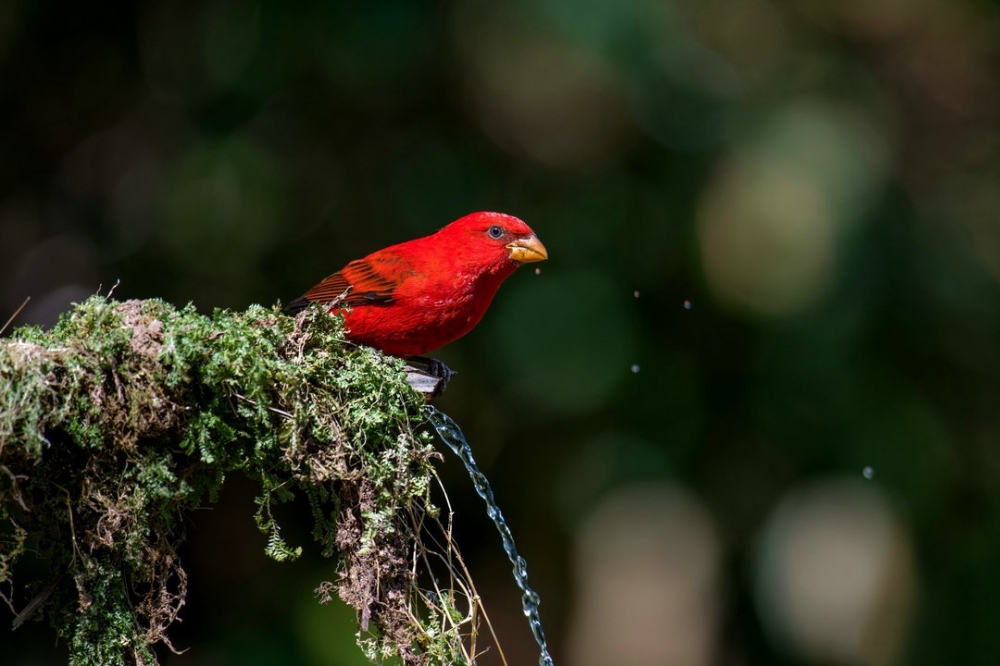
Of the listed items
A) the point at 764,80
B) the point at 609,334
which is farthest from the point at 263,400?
the point at 764,80

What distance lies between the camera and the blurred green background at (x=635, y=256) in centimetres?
521

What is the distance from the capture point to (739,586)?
5609mm

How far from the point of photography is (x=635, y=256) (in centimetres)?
559

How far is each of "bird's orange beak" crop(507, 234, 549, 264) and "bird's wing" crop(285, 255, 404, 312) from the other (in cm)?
42

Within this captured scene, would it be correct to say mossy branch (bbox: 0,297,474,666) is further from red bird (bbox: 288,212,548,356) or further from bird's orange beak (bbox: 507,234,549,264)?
bird's orange beak (bbox: 507,234,549,264)

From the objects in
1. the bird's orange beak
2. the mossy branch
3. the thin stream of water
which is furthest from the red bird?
the mossy branch

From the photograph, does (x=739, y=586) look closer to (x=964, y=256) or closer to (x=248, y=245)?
(x=964, y=256)

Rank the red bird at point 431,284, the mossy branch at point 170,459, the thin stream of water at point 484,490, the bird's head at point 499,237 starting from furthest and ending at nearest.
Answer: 1. the bird's head at point 499,237
2. the red bird at point 431,284
3. the thin stream of water at point 484,490
4. the mossy branch at point 170,459

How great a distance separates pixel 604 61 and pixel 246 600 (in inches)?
129

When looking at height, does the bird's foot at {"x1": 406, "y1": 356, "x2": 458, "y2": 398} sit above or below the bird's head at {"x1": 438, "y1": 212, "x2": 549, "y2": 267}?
below

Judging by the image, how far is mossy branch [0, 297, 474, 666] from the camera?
2.37 m

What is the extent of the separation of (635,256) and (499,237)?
169cm

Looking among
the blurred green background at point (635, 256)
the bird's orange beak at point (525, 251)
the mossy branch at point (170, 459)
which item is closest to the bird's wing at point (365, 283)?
the bird's orange beak at point (525, 251)

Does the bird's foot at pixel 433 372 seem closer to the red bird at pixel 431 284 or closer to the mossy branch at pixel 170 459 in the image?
the red bird at pixel 431 284
